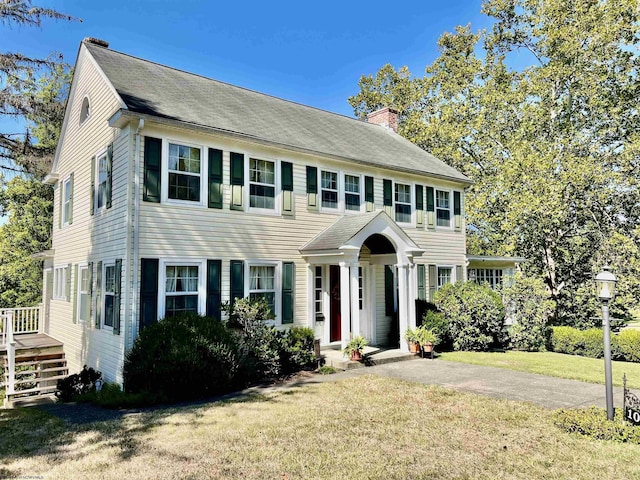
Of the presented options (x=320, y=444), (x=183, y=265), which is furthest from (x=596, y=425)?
(x=183, y=265)

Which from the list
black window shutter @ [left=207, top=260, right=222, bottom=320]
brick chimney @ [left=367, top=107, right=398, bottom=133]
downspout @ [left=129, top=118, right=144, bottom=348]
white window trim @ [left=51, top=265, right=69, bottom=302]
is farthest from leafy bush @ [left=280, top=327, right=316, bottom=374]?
brick chimney @ [left=367, top=107, right=398, bottom=133]

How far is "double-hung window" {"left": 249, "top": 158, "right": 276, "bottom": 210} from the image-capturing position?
37.1 ft

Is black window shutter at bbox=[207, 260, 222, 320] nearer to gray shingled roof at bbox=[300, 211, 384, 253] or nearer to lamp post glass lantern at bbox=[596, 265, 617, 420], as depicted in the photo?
Answer: gray shingled roof at bbox=[300, 211, 384, 253]

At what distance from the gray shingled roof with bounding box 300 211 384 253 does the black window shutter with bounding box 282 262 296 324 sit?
26.9 inches

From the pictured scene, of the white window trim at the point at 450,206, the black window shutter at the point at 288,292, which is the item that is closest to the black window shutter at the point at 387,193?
the white window trim at the point at 450,206

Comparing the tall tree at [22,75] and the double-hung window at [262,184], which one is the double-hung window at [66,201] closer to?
the tall tree at [22,75]

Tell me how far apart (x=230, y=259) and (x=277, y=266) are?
4.56ft

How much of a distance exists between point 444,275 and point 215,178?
9265mm

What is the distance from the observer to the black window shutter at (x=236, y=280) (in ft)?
34.7

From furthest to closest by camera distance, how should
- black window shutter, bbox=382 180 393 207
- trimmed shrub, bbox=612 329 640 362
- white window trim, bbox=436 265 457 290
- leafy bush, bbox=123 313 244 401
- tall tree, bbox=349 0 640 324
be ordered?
tall tree, bbox=349 0 640 324 → white window trim, bbox=436 265 457 290 → black window shutter, bbox=382 180 393 207 → trimmed shrub, bbox=612 329 640 362 → leafy bush, bbox=123 313 244 401

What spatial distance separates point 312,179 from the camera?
1247 cm

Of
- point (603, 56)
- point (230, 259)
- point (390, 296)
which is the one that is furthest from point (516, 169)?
point (230, 259)

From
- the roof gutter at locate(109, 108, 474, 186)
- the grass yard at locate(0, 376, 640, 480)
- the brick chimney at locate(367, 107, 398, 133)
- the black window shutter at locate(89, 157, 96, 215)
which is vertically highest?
the brick chimney at locate(367, 107, 398, 133)

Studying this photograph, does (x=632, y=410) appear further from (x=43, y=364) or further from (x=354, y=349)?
(x=43, y=364)
